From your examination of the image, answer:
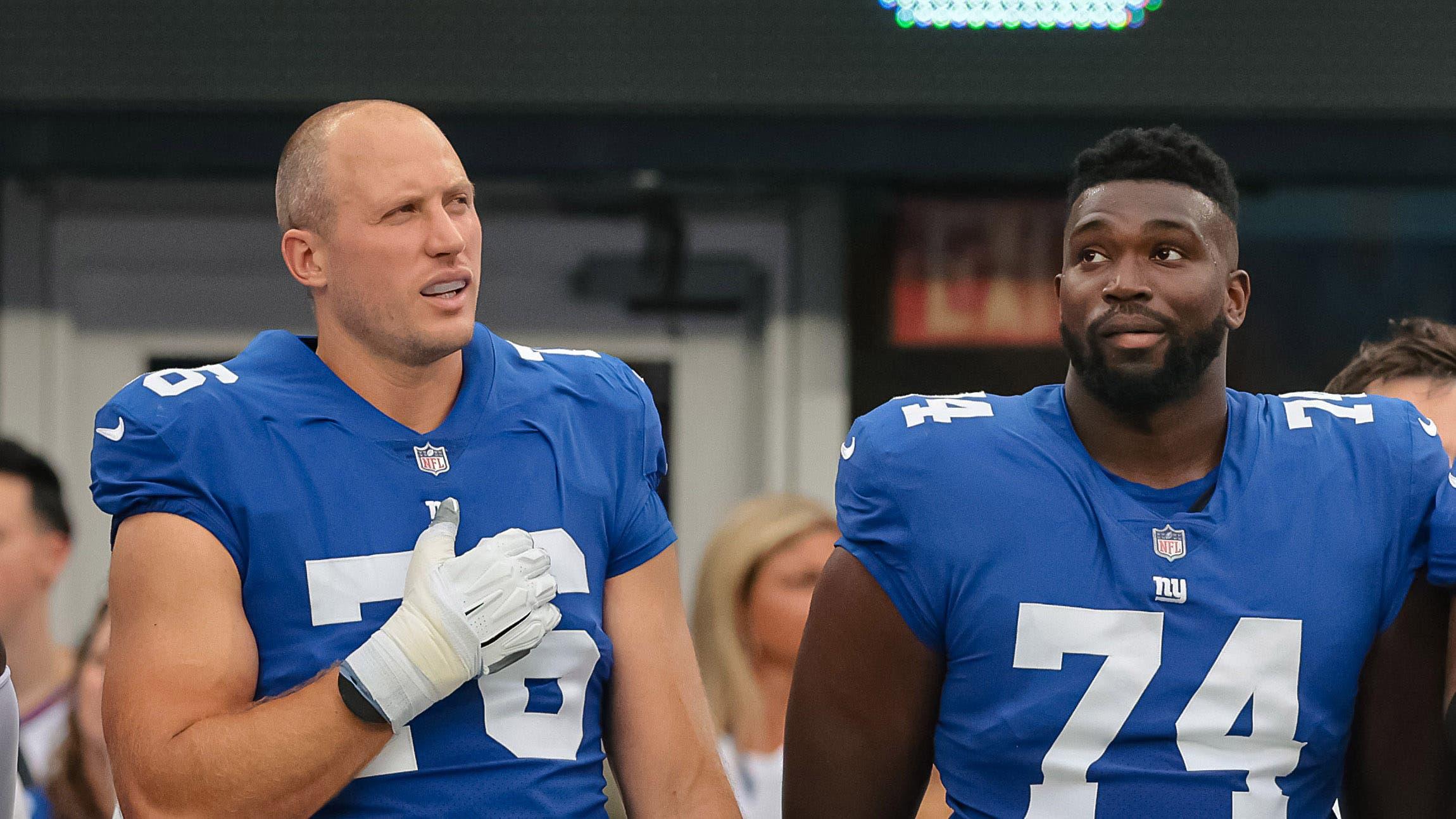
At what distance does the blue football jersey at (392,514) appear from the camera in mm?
1896

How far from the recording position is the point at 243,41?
400 centimetres

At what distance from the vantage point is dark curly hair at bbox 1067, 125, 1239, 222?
2.06 meters

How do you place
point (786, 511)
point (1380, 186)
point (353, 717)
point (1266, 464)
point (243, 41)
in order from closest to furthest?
point (353, 717)
point (1266, 464)
point (786, 511)
point (243, 41)
point (1380, 186)

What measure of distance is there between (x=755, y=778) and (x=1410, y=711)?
1.29 metres

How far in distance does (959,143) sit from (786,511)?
4.60 ft

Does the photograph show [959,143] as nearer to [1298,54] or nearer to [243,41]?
[1298,54]

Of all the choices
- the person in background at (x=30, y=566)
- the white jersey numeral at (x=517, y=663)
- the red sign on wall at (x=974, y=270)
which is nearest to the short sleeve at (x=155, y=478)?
the white jersey numeral at (x=517, y=663)

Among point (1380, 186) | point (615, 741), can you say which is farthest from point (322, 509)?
point (1380, 186)

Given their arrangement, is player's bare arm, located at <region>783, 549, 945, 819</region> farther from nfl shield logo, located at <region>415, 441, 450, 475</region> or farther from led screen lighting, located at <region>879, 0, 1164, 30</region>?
led screen lighting, located at <region>879, 0, 1164, 30</region>

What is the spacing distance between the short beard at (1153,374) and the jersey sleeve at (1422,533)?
27 centimetres

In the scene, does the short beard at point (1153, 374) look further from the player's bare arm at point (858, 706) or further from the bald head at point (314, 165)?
the bald head at point (314, 165)

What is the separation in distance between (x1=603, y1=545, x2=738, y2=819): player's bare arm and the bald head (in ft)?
1.83

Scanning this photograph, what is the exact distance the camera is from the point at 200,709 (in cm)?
181

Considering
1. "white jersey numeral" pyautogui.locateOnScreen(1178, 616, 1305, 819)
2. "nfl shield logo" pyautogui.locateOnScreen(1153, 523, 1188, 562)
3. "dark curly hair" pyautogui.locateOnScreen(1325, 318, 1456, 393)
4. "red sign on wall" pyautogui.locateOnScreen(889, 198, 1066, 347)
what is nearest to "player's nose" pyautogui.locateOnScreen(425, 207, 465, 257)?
"nfl shield logo" pyautogui.locateOnScreen(1153, 523, 1188, 562)
